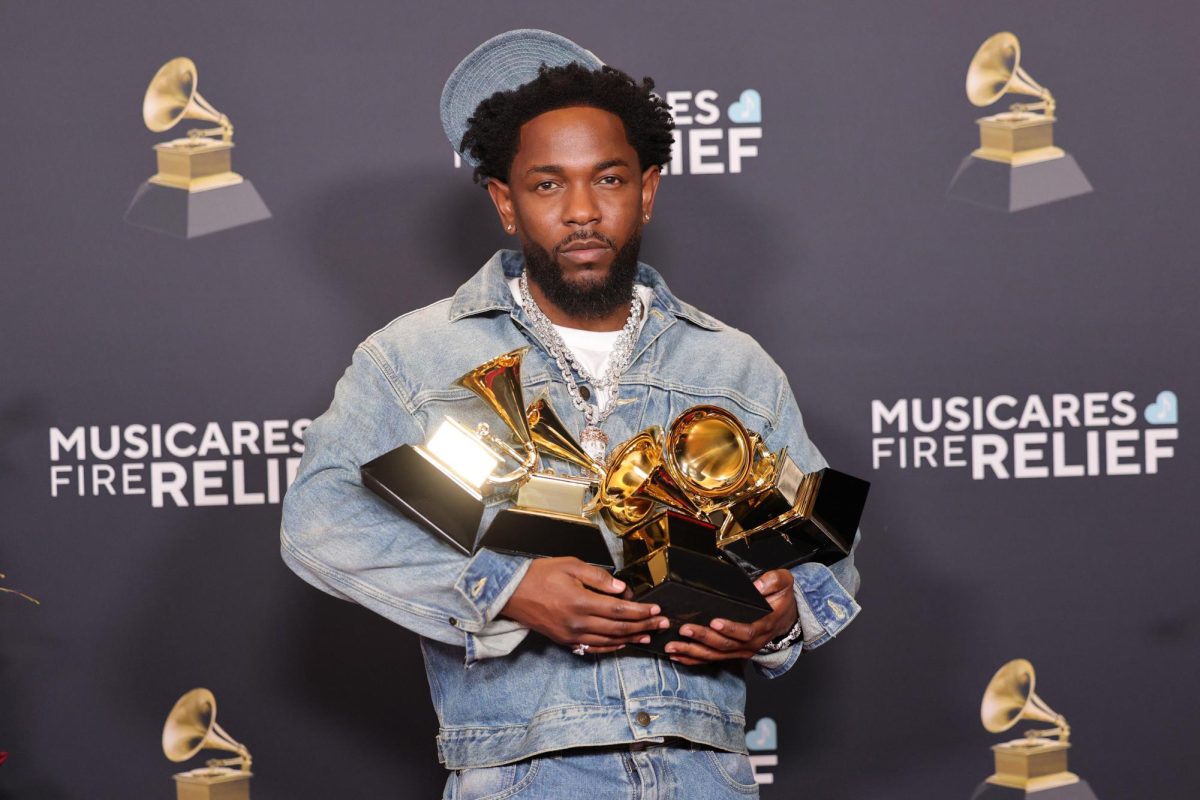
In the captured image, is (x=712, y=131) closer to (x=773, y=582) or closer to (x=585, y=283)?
(x=585, y=283)

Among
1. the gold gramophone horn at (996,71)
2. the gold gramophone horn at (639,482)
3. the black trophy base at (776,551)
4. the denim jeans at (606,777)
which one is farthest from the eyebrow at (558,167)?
the gold gramophone horn at (996,71)

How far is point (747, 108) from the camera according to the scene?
2.49 meters

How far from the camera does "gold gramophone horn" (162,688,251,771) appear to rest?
246cm

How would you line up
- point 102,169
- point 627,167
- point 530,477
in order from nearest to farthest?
point 530,477 < point 627,167 < point 102,169

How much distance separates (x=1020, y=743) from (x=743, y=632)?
3.91ft

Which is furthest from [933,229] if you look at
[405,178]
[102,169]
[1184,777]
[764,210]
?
[102,169]

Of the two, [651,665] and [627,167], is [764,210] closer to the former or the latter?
[627,167]

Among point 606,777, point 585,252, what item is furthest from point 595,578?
point 585,252

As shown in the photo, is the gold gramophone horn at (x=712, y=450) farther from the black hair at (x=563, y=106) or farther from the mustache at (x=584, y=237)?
the black hair at (x=563, y=106)

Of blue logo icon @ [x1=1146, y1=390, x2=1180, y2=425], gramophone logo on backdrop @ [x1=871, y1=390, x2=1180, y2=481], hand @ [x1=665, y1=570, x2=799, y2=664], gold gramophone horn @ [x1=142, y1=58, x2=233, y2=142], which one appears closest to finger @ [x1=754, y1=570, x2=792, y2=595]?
hand @ [x1=665, y1=570, x2=799, y2=664]

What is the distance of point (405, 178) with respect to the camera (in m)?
2.47

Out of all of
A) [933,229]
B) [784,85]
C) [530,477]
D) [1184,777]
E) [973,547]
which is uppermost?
[784,85]

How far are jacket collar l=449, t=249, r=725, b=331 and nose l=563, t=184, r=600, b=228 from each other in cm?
14

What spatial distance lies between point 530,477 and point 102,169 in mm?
1254
